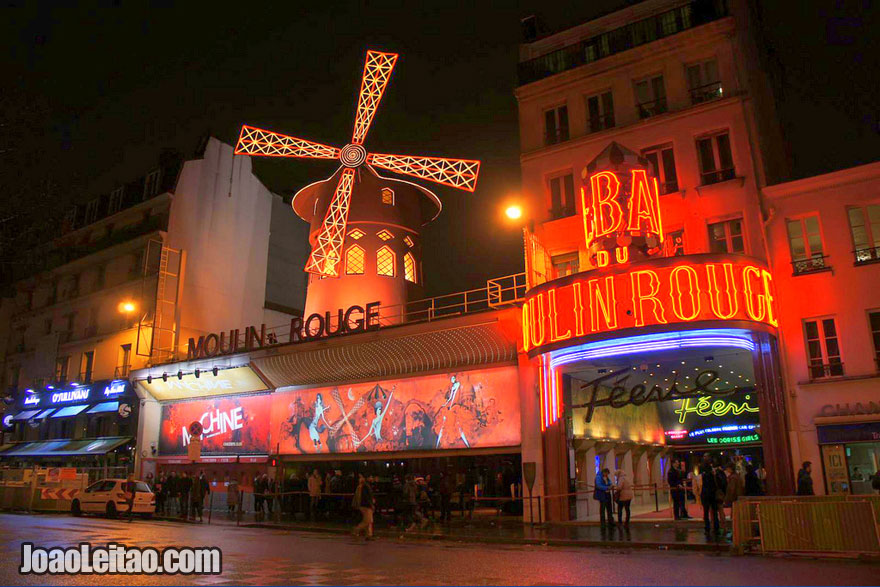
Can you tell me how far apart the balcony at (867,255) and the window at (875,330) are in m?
1.16

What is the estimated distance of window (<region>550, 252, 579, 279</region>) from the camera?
1980 centimetres

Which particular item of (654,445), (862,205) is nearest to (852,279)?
(862,205)

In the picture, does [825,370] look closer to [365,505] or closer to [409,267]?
[365,505]

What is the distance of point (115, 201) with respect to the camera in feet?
118

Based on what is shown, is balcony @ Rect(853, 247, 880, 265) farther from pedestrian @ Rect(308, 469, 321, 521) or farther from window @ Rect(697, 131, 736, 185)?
pedestrian @ Rect(308, 469, 321, 521)

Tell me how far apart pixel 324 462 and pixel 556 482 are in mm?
8873

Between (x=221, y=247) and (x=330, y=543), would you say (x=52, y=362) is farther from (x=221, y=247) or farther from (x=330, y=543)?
(x=330, y=543)

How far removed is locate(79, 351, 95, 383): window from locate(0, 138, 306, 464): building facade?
7 cm

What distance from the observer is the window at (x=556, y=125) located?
21172 millimetres

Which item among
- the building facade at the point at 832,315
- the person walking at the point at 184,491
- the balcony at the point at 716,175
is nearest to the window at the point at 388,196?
the person walking at the point at 184,491

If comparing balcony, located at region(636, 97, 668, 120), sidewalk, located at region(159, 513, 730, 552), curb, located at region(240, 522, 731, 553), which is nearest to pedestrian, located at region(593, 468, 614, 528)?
sidewalk, located at region(159, 513, 730, 552)

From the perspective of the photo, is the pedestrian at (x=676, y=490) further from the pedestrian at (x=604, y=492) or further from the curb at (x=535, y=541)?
the curb at (x=535, y=541)

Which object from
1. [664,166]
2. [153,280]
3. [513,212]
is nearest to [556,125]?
[664,166]

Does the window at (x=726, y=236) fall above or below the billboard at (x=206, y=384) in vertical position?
above
